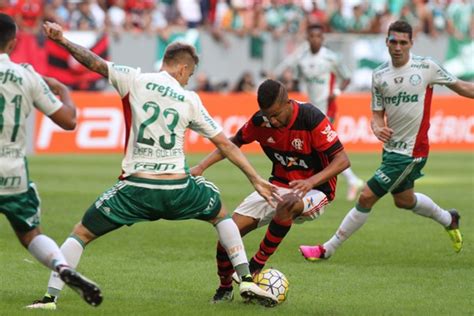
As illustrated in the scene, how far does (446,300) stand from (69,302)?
3148mm

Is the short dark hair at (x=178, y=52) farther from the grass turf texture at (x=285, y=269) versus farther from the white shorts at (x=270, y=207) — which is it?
the grass turf texture at (x=285, y=269)

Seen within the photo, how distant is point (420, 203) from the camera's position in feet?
40.7

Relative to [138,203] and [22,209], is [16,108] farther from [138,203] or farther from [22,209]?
[138,203]

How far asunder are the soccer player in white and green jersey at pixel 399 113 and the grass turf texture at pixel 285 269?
59 cm

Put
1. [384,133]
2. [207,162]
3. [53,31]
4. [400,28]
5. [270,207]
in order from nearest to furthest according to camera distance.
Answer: [53,31], [207,162], [270,207], [384,133], [400,28]

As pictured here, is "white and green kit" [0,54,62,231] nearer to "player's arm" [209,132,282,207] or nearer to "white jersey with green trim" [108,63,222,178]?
"white jersey with green trim" [108,63,222,178]

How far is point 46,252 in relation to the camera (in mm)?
8203

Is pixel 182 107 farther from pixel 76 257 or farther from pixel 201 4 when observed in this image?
pixel 201 4

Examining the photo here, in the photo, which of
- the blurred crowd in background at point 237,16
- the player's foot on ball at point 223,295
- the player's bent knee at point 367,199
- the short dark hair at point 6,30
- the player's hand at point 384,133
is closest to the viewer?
the short dark hair at point 6,30

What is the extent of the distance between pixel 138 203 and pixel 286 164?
75.4 inches

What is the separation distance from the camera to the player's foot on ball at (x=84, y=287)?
771 cm

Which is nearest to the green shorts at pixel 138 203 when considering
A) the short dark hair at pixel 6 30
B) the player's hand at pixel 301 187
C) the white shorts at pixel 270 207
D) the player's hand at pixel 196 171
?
the player's hand at pixel 196 171

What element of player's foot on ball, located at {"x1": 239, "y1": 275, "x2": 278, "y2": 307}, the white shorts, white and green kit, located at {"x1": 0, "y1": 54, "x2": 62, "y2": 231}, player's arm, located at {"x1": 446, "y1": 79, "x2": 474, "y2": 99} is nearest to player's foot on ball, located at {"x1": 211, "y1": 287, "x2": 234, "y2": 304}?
player's foot on ball, located at {"x1": 239, "y1": 275, "x2": 278, "y2": 307}

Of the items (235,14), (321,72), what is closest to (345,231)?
(321,72)
